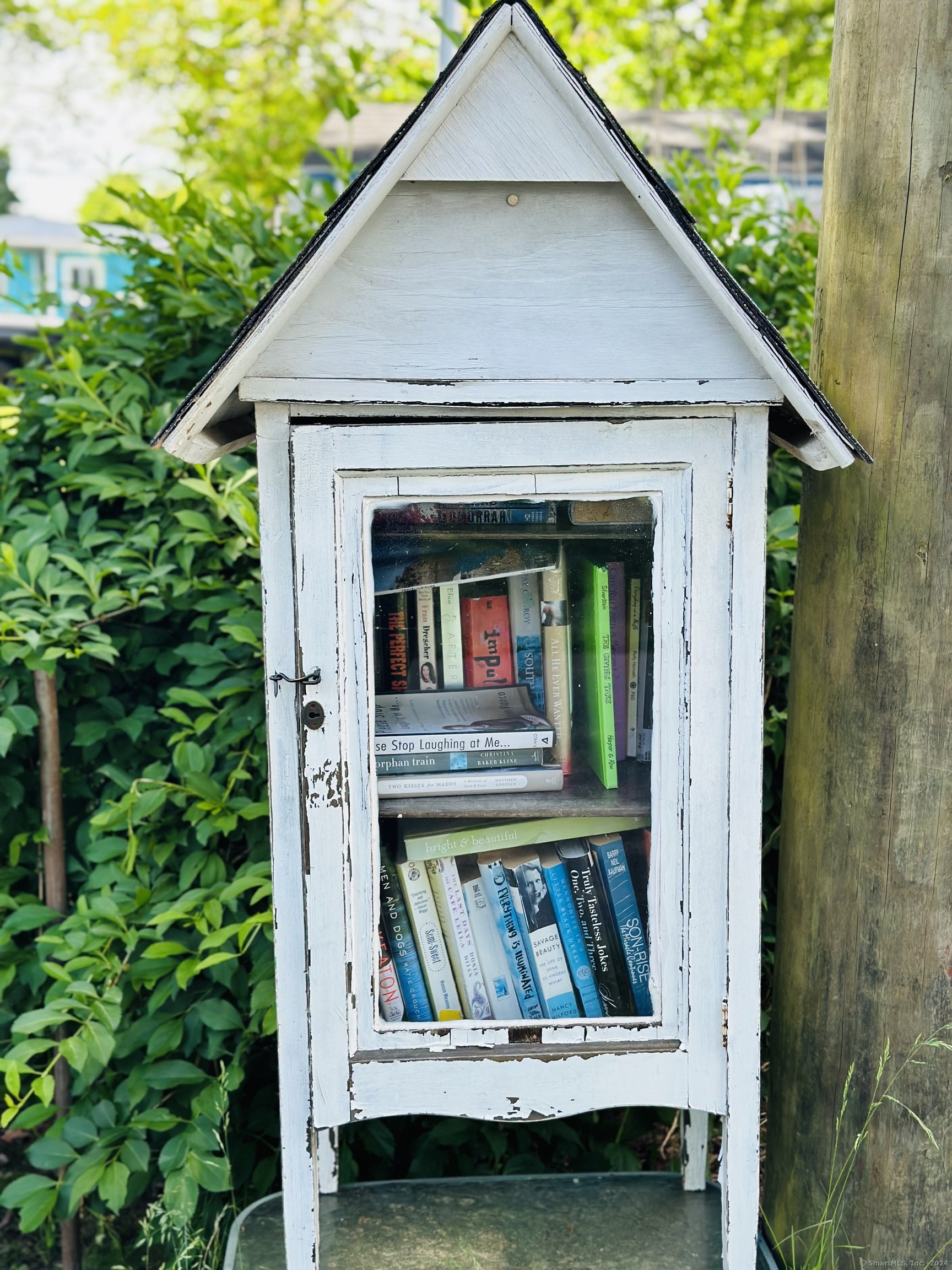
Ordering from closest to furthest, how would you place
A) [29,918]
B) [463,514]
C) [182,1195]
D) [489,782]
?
[463,514], [489,782], [182,1195], [29,918]

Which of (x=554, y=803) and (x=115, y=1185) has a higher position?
(x=554, y=803)

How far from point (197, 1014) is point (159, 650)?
76 centimetres

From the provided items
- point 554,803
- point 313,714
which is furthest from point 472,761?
point 313,714

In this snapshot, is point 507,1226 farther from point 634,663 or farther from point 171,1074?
point 634,663

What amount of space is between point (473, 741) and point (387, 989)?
1.27 feet

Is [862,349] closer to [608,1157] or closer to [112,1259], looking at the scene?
[608,1157]

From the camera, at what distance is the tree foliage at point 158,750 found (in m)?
1.84

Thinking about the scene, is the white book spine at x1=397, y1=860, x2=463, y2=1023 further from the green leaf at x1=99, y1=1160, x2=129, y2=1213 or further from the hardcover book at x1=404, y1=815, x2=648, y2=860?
the green leaf at x1=99, y1=1160, x2=129, y2=1213

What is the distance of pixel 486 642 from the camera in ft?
4.81

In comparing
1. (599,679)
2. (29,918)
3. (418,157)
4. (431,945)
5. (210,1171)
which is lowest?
(210,1171)

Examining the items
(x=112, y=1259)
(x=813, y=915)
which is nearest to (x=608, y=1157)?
(x=813, y=915)

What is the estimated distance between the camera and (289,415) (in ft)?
4.42

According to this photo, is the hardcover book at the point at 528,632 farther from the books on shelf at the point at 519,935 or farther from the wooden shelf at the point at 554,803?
the books on shelf at the point at 519,935

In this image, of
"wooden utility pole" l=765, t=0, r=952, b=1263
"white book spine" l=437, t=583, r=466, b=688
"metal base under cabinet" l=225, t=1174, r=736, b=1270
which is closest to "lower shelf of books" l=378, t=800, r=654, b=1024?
"white book spine" l=437, t=583, r=466, b=688
